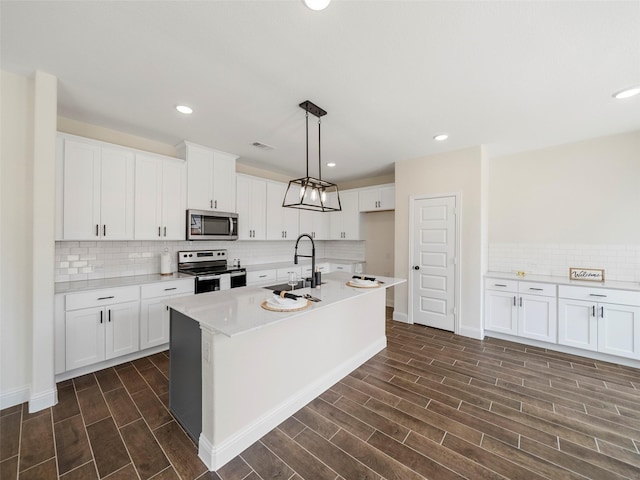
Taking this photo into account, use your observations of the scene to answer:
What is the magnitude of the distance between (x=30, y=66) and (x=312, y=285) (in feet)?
9.67

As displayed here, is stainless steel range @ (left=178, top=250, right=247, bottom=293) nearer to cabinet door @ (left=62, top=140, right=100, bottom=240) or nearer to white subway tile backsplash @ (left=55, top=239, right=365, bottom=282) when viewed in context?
white subway tile backsplash @ (left=55, top=239, right=365, bottom=282)

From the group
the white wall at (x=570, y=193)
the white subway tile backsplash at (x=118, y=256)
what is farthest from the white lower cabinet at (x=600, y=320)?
the white subway tile backsplash at (x=118, y=256)

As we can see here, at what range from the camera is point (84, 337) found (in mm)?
2633

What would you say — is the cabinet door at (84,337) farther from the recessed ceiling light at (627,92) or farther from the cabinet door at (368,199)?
the recessed ceiling light at (627,92)

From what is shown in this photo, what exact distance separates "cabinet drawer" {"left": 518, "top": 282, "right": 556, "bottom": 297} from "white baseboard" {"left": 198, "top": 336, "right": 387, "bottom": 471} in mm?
2584

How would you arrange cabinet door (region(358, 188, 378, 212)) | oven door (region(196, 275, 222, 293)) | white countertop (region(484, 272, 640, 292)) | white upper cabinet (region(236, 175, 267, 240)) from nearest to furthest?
white countertop (region(484, 272, 640, 292))
oven door (region(196, 275, 222, 293))
white upper cabinet (region(236, 175, 267, 240))
cabinet door (region(358, 188, 378, 212))

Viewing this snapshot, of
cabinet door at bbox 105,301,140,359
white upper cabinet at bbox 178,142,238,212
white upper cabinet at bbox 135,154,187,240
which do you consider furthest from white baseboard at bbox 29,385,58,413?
white upper cabinet at bbox 178,142,238,212

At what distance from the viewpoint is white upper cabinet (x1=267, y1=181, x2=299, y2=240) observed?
4832mm

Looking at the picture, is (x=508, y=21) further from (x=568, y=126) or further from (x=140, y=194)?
(x=140, y=194)

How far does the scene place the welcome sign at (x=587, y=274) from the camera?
Result: 335 centimetres

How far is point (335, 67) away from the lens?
6.63 feet

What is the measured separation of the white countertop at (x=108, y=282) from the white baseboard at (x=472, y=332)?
393cm

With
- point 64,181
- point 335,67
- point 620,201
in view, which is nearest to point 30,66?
point 64,181

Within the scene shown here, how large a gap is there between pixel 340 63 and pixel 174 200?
2.74 meters
